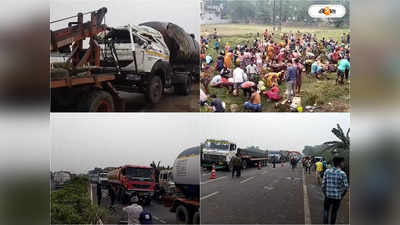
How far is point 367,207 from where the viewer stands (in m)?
0.89

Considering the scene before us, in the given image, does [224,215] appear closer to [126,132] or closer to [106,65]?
[126,132]

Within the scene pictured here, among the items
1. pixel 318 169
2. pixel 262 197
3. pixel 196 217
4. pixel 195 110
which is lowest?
pixel 196 217

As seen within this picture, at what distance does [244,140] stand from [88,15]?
1562 mm

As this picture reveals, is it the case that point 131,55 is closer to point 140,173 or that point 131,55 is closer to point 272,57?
point 140,173

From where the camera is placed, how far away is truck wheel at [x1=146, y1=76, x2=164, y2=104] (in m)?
3.25

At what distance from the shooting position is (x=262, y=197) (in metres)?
3.16

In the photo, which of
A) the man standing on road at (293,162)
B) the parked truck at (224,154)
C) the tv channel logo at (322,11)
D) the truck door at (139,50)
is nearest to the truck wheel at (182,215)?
the parked truck at (224,154)

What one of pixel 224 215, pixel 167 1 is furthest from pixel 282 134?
pixel 167 1

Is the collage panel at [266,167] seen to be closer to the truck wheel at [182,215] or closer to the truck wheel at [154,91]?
the truck wheel at [182,215]

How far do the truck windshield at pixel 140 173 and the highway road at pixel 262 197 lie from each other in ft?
1.38

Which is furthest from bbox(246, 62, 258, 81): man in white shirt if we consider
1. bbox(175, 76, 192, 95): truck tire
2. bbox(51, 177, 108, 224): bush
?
bbox(51, 177, 108, 224): bush

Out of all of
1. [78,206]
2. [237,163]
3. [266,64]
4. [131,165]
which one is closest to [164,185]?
[131,165]

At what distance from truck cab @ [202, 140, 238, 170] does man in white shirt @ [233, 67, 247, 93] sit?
0.44 metres

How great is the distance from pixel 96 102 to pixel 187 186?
0.98 m
